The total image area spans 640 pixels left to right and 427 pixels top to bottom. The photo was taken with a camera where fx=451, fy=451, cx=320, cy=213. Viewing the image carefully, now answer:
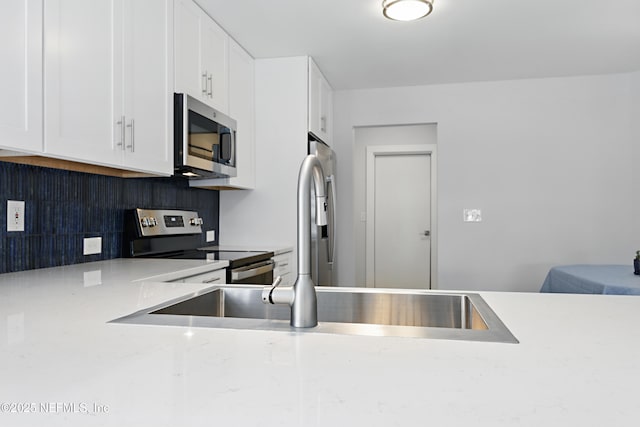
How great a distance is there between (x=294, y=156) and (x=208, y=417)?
3.11m

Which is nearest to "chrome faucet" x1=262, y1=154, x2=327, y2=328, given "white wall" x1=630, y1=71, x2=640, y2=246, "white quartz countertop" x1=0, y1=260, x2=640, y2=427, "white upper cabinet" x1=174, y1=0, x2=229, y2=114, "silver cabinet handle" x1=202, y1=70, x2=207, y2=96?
"white quartz countertop" x1=0, y1=260, x2=640, y2=427

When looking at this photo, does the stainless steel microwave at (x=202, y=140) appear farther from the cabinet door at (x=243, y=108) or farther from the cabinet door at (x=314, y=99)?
the cabinet door at (x=314, y=99)

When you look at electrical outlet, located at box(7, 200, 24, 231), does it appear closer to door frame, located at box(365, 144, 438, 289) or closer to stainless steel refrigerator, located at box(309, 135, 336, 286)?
stainless steel refrigerator, located at box(309, 135, 336, 286)

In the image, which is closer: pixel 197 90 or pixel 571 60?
pixel 197 90

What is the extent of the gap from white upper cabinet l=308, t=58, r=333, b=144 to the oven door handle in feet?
4.11

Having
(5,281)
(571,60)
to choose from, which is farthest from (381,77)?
(5,281)

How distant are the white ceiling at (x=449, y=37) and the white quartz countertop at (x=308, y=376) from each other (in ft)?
7.49

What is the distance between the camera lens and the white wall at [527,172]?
397 cm

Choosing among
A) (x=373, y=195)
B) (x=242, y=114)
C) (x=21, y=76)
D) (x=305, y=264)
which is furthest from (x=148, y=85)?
(x=373, y=195)

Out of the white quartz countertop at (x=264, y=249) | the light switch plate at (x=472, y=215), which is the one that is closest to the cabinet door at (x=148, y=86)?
the white quartz countertop at (x=264, y=249)

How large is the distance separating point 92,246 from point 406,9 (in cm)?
210

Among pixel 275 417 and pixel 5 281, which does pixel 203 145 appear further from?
pixel 275 417

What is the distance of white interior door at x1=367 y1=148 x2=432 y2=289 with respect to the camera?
5559 millimetres

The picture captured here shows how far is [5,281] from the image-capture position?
1.52 metres
